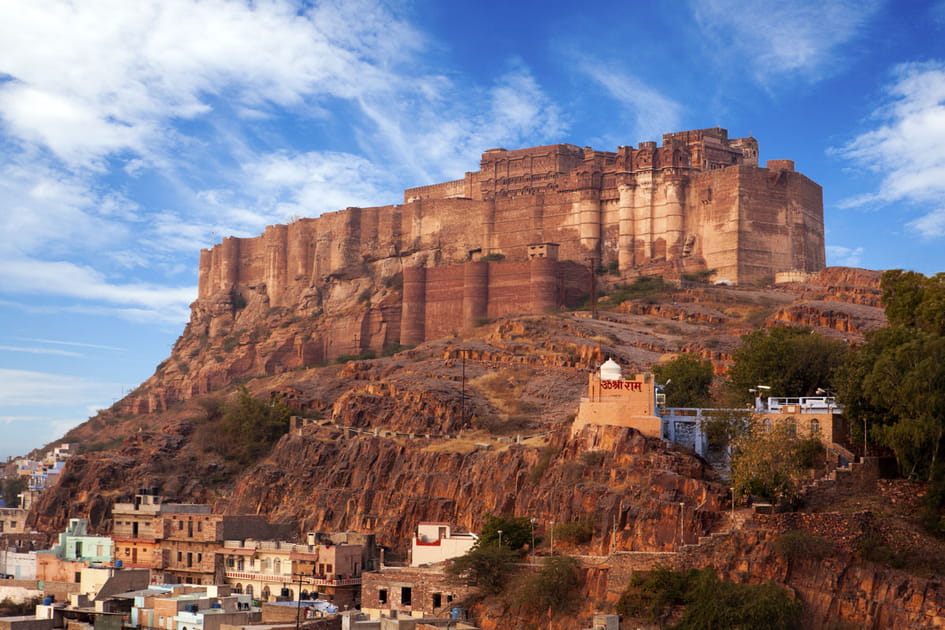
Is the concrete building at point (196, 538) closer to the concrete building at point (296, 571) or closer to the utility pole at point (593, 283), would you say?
the concrete building at point (296, 571)

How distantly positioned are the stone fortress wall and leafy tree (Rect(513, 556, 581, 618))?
5222cm

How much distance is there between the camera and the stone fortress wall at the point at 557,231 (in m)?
98.3

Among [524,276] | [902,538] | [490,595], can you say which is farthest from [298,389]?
[902,538]

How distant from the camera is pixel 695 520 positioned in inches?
1836

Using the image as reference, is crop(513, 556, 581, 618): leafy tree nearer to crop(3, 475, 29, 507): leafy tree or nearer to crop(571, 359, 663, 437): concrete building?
crop(571, 359, 663, 437): concrete building

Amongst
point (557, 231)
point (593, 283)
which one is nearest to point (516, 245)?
point (557, 231)

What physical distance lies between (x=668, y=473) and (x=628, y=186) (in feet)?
190

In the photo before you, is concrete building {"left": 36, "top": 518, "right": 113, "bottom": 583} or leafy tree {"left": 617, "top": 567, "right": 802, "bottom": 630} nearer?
leafy tree {"left": 617, "top": 567, "right": 802, "bottom": 630}

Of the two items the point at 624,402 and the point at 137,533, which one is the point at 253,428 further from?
the point at 624,402

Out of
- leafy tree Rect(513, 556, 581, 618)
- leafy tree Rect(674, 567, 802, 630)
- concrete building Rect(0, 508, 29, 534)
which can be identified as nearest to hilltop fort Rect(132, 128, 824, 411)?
concrete building Rect(0, 508, 29, 534)

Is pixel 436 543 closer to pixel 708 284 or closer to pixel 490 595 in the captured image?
pixel 490 595

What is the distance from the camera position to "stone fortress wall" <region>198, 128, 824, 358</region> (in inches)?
3871

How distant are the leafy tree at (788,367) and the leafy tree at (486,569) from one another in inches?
584

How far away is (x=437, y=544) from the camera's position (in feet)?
183
